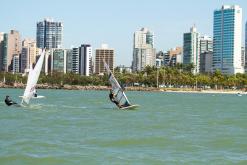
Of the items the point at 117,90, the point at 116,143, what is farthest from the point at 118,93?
the point at 116,143

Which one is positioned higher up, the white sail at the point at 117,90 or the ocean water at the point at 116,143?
the white sail at the point at 117,90

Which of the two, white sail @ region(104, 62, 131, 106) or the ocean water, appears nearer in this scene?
the ocean water

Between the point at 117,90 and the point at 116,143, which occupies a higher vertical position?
the point at 117,90

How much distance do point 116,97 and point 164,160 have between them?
26653mm

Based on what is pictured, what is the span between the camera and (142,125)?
35625 mm

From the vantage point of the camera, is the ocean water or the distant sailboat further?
the distant sailboat

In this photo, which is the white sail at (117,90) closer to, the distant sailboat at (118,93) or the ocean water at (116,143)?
the distant sailboat at (118,93)

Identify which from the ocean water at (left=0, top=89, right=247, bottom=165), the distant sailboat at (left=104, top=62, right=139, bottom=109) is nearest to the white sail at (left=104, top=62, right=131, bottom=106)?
the distant sailboat at (left=104, top=62, right=139, bottom=109)

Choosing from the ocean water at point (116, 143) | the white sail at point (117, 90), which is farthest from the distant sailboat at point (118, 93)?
the ocean water at point (116, 143)

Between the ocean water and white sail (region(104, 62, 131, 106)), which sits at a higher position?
white sail (region(104, 62, 131, 106))

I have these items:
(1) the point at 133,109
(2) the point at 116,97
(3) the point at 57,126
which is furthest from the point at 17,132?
(1) the point at 133,109

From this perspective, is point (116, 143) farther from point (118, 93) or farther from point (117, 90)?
point (118, 93)

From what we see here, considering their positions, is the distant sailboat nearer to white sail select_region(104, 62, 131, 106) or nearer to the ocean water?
white sail select_region(104, 62, 131, 106)

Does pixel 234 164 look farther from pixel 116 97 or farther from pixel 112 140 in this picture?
pixel 116 97
